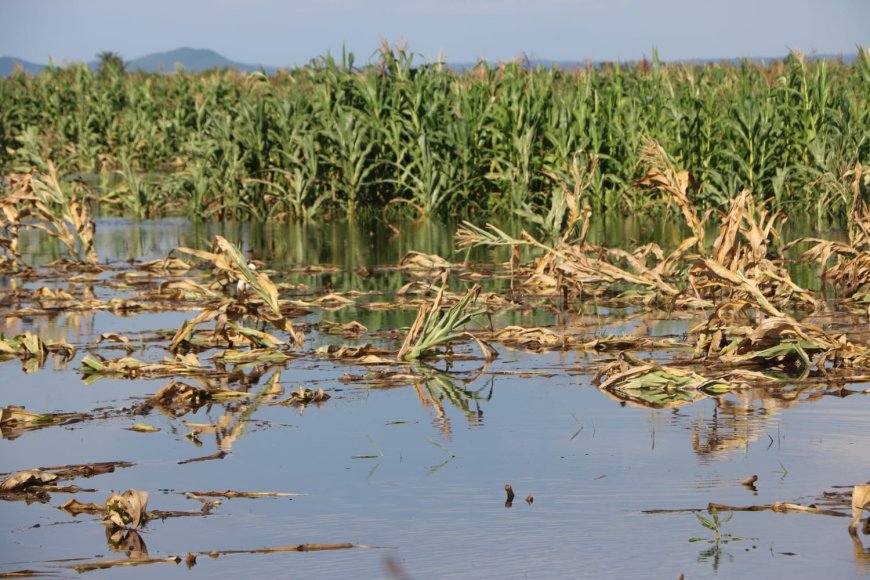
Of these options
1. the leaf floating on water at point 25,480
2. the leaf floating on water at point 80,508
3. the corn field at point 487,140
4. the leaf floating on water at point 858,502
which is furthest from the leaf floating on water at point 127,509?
the corn field at point 487,140

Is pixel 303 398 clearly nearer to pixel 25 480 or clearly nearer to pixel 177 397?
pixel 177 397

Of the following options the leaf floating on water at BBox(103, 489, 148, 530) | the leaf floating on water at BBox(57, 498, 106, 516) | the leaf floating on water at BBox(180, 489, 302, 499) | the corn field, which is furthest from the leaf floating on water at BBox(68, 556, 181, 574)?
the corn field

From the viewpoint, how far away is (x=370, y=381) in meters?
7.95

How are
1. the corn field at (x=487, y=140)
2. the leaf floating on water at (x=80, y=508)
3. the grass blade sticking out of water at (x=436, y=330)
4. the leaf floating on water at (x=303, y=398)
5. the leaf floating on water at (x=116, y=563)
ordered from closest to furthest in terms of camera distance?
the leaf floating on water at (x=116, y=563) < the leaf floating on water at (x=80, y=508) < the leaf floating on water at (x=303, y=398) < the grass blade sticking out of water at (x=436, y=330) < the corn field at (x=487, y=140)

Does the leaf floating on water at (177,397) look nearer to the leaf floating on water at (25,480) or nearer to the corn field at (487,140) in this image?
the leaf floating on water at (25,480)

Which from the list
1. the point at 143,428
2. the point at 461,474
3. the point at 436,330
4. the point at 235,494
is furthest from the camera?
the point at 436,330

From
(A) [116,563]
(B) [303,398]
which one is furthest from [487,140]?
(A) [116,563]

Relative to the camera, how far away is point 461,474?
582 cm

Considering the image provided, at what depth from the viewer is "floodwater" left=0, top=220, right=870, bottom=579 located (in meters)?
4.71

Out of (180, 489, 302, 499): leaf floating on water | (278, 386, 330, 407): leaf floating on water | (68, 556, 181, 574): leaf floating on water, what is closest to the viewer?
(68, 556, 181, 574): leaf floating on water

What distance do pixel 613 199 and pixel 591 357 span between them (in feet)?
33.1

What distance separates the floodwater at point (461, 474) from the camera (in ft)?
15.5

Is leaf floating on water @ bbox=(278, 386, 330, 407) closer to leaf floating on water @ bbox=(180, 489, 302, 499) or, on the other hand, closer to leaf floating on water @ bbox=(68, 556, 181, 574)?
leaf floating on water @ bbox=(180, 489, 302, 499)

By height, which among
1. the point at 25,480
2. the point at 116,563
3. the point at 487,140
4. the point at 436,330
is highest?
the point at 487,140
